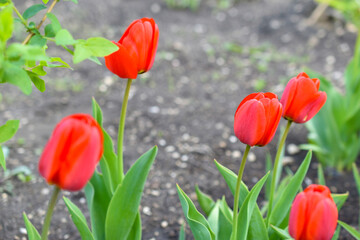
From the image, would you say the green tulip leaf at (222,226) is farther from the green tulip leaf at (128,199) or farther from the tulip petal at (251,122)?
the tulip petal at (251,122)

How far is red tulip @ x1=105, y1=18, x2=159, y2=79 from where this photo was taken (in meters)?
1.15

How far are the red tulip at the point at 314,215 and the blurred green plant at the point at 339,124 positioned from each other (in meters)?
1.43

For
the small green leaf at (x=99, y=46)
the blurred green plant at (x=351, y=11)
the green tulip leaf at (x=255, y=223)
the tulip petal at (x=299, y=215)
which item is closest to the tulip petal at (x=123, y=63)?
the small green leaf at (x=99, y=46)

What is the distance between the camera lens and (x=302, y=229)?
1.00m

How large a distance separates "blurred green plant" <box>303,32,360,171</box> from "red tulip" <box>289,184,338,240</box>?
143 cm

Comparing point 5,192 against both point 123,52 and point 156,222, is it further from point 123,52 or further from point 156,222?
point 123,52

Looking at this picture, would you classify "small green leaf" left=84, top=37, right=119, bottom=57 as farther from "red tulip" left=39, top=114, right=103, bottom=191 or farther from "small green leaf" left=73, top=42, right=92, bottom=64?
"red tulip" left=39, top=114, right=103, bottom=191

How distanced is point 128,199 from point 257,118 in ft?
1.44

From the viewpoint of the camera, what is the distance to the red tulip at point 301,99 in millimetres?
1183

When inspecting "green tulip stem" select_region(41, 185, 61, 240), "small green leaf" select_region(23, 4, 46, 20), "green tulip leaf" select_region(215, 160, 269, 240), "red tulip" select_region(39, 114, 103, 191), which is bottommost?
"green tulip leaf" select_region(215, 160, 269, 240)

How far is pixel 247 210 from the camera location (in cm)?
121

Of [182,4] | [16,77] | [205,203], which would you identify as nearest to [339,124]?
[205,203]

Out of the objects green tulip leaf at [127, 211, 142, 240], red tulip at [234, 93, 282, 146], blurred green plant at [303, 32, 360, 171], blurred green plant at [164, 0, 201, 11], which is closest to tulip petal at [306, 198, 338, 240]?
red tulip at [234, 93, 282, 146]

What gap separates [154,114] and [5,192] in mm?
1119
